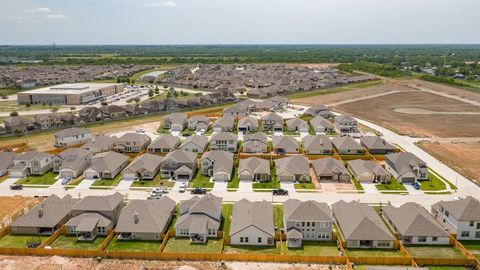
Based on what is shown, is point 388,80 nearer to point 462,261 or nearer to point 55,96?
point 55,96

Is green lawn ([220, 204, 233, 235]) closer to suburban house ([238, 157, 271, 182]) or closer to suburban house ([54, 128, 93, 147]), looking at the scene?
suburban house ([238, 157, 271, 182])

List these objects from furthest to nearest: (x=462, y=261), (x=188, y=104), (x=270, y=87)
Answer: (x=270, y=87) < (x=188, y=104) < (x=462, y=261)

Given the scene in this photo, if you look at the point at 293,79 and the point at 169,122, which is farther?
the point at 293,79

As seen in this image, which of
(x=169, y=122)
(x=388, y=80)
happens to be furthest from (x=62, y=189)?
(x=388, y=80)

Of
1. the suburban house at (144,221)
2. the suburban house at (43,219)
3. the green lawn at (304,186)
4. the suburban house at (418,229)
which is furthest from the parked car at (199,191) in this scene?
the suburban house at (418,229)

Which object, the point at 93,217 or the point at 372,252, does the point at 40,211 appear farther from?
the point at 372,252

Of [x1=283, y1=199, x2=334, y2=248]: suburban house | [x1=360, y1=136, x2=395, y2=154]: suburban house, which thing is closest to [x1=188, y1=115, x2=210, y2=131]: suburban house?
[x1=360, y1=136, x2=395, y2=154]: suburban house
